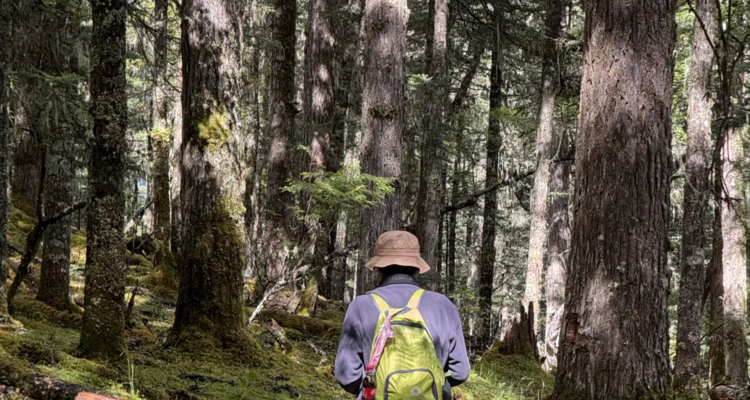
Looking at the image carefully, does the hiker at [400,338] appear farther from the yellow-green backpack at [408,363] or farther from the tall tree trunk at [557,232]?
the tall tree trunk at [557,232]

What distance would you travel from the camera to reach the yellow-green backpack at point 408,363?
11.2ft

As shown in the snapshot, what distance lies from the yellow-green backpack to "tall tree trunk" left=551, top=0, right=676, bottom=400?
7.61ft

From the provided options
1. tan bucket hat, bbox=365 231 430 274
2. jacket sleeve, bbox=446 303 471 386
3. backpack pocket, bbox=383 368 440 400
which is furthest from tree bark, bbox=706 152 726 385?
backpack pocket, bbox=383 368 440 400

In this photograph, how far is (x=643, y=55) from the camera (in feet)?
17.6

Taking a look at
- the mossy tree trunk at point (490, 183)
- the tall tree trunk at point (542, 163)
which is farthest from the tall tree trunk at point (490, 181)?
the tall tree trunk at point (542, 163)

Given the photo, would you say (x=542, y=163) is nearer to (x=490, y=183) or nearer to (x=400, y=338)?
(x=490, y=183)

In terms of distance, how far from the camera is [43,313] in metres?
8.20

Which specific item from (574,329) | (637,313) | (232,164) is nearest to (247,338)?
(232,164)

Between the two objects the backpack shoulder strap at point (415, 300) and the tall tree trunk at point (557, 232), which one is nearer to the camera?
the backpack shoulder strap at point (415, 300)

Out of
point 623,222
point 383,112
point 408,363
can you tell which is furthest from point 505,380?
point 408,363

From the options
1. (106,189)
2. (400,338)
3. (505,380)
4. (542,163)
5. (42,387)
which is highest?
(542,163)

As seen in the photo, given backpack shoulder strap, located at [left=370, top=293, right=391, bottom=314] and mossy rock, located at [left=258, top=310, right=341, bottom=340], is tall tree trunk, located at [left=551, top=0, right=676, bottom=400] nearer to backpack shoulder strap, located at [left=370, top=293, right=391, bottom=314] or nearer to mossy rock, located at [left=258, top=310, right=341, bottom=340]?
backpack shoulder strap, located at [left=370, top=293, right=391, bottom=314]

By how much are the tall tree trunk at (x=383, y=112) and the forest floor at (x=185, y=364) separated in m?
1.78

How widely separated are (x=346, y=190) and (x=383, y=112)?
1427 mm
